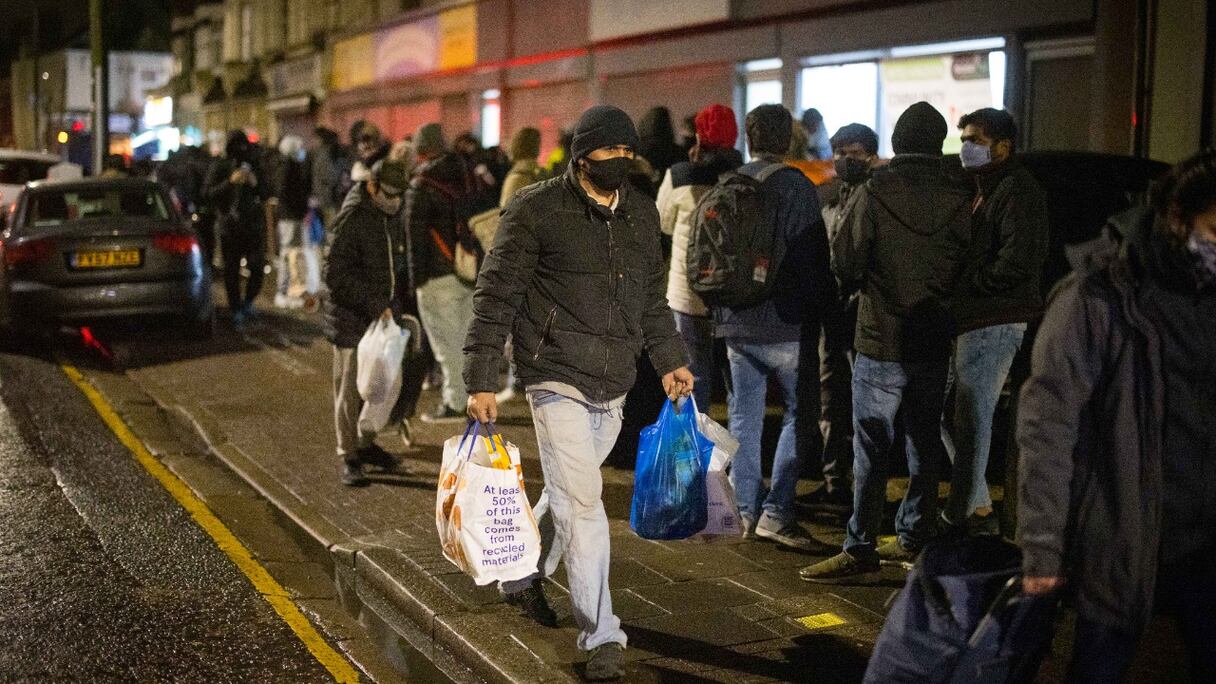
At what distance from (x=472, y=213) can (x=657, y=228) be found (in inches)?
178

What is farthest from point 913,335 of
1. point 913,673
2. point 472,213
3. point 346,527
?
point 472,213

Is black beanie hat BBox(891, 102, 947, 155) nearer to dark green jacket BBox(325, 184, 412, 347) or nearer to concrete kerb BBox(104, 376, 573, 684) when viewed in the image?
concrete kerb BBox(104, 376, 573, 684)

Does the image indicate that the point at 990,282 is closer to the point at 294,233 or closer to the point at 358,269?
the point at 358,269

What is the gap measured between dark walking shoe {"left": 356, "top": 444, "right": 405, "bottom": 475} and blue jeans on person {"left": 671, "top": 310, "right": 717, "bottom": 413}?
197 centimetres

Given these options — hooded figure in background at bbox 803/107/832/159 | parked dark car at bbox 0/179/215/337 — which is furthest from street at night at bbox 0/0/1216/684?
parked dark car at bbox 0/179/215/337

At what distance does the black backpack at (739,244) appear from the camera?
21.3 feet

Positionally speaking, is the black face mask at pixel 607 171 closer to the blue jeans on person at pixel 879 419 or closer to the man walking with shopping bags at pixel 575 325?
the man walking with shopping bags at pixel 575 325

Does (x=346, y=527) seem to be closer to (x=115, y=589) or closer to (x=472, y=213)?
(x=115, y=589)

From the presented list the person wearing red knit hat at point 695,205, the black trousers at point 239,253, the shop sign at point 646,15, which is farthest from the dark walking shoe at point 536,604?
→ the shop sign at point 646,15

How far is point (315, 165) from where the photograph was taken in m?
17.2

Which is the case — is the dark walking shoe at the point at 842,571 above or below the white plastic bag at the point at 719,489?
below

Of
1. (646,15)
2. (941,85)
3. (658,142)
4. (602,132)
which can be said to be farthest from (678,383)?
(646,15)

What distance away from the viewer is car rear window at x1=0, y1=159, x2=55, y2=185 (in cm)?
2044

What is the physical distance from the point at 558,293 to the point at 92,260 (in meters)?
9.16
